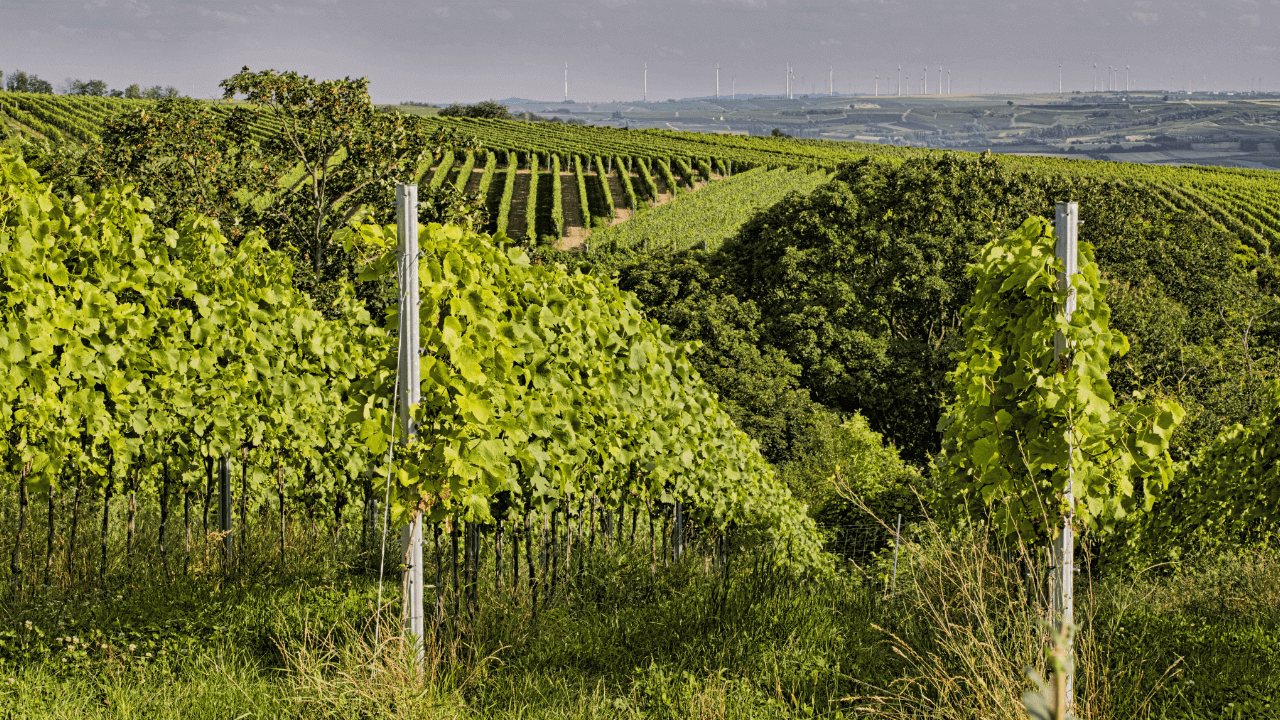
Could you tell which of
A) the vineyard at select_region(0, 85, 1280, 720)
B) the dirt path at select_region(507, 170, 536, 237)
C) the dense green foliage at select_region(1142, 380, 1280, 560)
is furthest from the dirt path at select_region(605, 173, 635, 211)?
the vineyard at select_region(0, 85, 1280, 720)

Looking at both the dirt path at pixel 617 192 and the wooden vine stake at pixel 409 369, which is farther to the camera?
Result: the dirt path at pixel 617 192

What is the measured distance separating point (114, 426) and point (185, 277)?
892mm

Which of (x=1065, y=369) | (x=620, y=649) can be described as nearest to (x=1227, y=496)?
(x=1065, y=369)

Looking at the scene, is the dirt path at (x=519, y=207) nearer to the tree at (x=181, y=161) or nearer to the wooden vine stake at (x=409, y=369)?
the tree at (x=181, y=161)

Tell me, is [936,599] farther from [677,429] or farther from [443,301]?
[443,301]

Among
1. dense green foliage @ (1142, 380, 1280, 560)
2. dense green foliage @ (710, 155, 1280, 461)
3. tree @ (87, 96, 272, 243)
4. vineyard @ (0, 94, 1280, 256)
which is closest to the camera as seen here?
dense green foliage @ (1142, 380, 1280, 560)

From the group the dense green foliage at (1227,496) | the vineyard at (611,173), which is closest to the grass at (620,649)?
the dense green foliage at (1227,496)

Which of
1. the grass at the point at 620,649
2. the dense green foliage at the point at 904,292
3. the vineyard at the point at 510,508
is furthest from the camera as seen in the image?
the dense green foliage at the point at 904,292

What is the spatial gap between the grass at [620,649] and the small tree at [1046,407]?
358 mm

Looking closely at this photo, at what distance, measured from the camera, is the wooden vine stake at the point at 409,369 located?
3312mm

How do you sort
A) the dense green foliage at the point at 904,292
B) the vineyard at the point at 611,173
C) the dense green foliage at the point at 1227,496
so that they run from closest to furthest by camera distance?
the dense green foliage at the point at 1227,496, the dense green foliage at the point at 904,292, the vineyard at the point at 611,173

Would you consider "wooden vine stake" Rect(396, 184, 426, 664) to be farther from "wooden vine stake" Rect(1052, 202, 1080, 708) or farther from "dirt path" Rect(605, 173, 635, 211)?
"dirt path" Rect(605, 173, 635, 211)

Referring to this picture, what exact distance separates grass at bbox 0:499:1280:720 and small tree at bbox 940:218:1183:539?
1.18ft

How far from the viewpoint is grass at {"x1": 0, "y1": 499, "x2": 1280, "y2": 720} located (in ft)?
10.7
